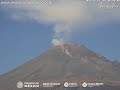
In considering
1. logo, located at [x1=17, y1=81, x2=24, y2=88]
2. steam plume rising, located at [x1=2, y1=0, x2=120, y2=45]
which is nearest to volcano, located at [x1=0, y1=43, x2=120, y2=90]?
logo, located at [x1=17, y1=81, x2=24, y2=88]

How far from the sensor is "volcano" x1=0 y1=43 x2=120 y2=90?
4379 millimetres

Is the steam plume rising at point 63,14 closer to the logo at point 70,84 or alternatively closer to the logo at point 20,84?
the logo at point 70,84

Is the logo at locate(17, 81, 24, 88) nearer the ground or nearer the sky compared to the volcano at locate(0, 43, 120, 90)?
nearer the ground

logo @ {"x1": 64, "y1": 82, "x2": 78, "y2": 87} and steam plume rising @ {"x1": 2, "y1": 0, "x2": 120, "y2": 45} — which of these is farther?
steam plume rising @ {"x1": 2, "y1": 0, "x2": 120, "y2": 45}

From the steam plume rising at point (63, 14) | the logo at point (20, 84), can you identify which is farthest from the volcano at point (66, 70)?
the steam plume rising at point (63, 14)

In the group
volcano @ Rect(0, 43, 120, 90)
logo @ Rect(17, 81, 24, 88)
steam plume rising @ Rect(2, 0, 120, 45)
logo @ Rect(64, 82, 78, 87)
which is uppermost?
steam plume rising @ Rect(2, 0, 120, 45)

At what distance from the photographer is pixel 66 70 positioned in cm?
448

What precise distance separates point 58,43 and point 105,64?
1.90 ft

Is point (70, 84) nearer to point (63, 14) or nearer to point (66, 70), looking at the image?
point (66, 70)

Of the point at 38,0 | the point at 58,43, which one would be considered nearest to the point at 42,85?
the point at 58,43

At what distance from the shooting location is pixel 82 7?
4484 mm

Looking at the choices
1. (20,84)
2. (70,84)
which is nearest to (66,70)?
(70,84)

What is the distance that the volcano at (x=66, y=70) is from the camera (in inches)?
172

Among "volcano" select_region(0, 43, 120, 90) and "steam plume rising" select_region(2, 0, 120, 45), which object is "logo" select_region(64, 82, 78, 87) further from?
"steam plume rising" select_region(2, 0, 120, 45)
